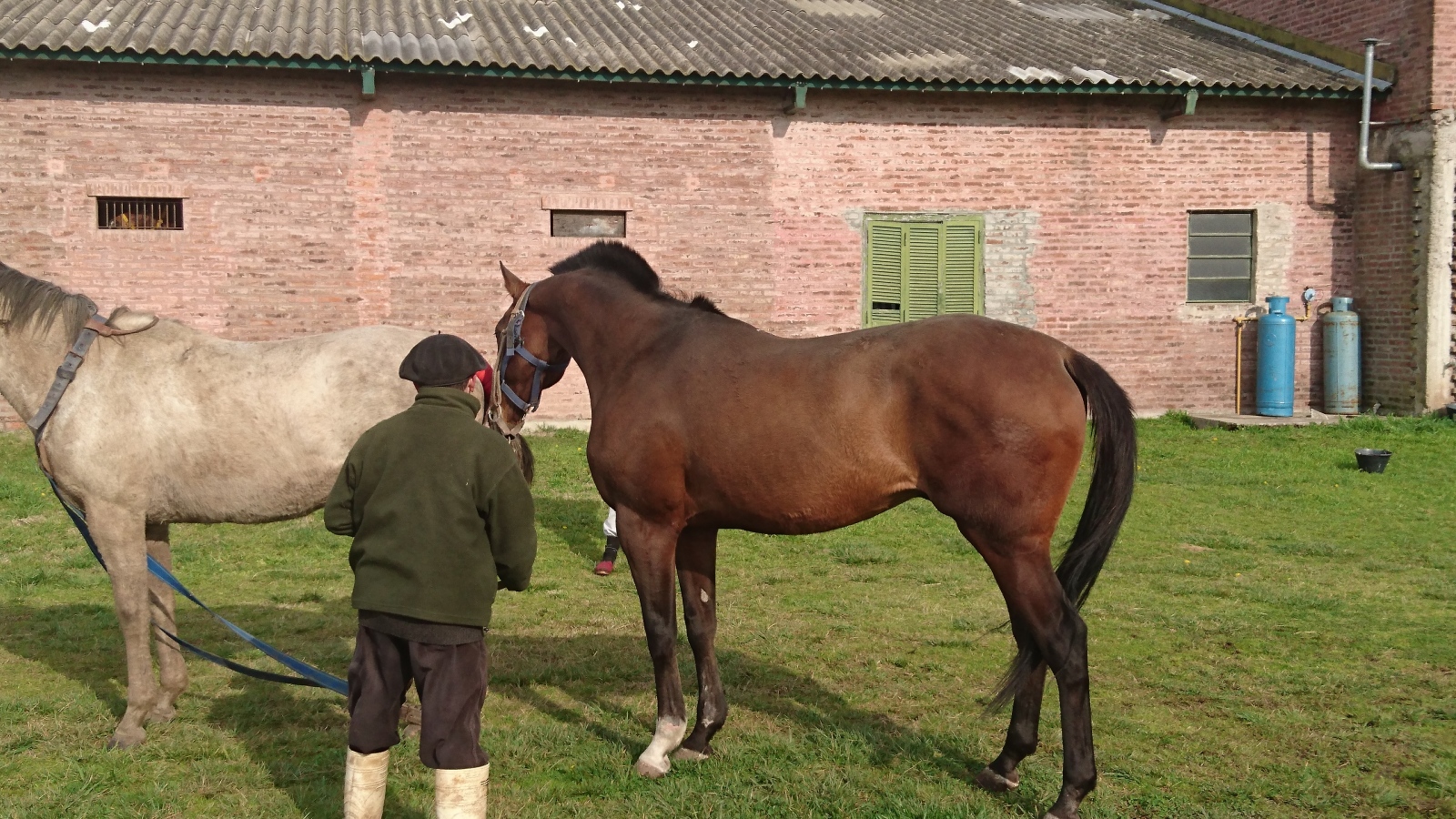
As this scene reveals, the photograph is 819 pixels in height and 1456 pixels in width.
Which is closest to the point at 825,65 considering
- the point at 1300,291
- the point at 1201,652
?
the point at 1300,291

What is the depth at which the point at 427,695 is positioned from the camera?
11.3ft

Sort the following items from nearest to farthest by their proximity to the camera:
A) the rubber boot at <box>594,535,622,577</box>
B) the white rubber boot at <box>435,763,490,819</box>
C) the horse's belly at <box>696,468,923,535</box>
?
1. the white rubber boot at <box>435,763,490,819</box>
2. the horse's belly at <box>696,468,923,535</box>
3. the rubber boot at <box>594,535,622,577</box>

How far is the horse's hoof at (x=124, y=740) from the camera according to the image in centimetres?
471

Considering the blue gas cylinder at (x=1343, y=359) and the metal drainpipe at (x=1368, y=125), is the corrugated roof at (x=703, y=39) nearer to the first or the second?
the metal drainpipe at (x=1368, y=125)

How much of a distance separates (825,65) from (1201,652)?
10496 millimetres

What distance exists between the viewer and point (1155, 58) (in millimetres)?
15992

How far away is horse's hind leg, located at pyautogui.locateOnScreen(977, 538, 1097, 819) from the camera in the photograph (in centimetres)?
403

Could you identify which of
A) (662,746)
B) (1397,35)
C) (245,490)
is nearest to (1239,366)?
(1397,35)

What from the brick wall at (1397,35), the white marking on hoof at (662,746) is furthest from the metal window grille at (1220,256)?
the white marking on hoof at (662,746)

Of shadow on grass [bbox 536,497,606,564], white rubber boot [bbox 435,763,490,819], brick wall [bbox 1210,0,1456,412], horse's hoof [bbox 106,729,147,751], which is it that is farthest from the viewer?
brick wall [bbox 1210,0,1456,412]

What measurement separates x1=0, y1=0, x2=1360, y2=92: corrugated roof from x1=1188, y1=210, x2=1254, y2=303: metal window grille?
183cm

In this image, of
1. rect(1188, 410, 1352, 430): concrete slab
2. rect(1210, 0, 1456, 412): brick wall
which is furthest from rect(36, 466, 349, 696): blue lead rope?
rect(1210, 0, 1456, 412): brick wall

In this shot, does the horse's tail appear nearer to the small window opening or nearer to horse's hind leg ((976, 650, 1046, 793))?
horse's hind leg ((976, 650, 1046, 793))

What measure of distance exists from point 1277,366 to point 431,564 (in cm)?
1427
